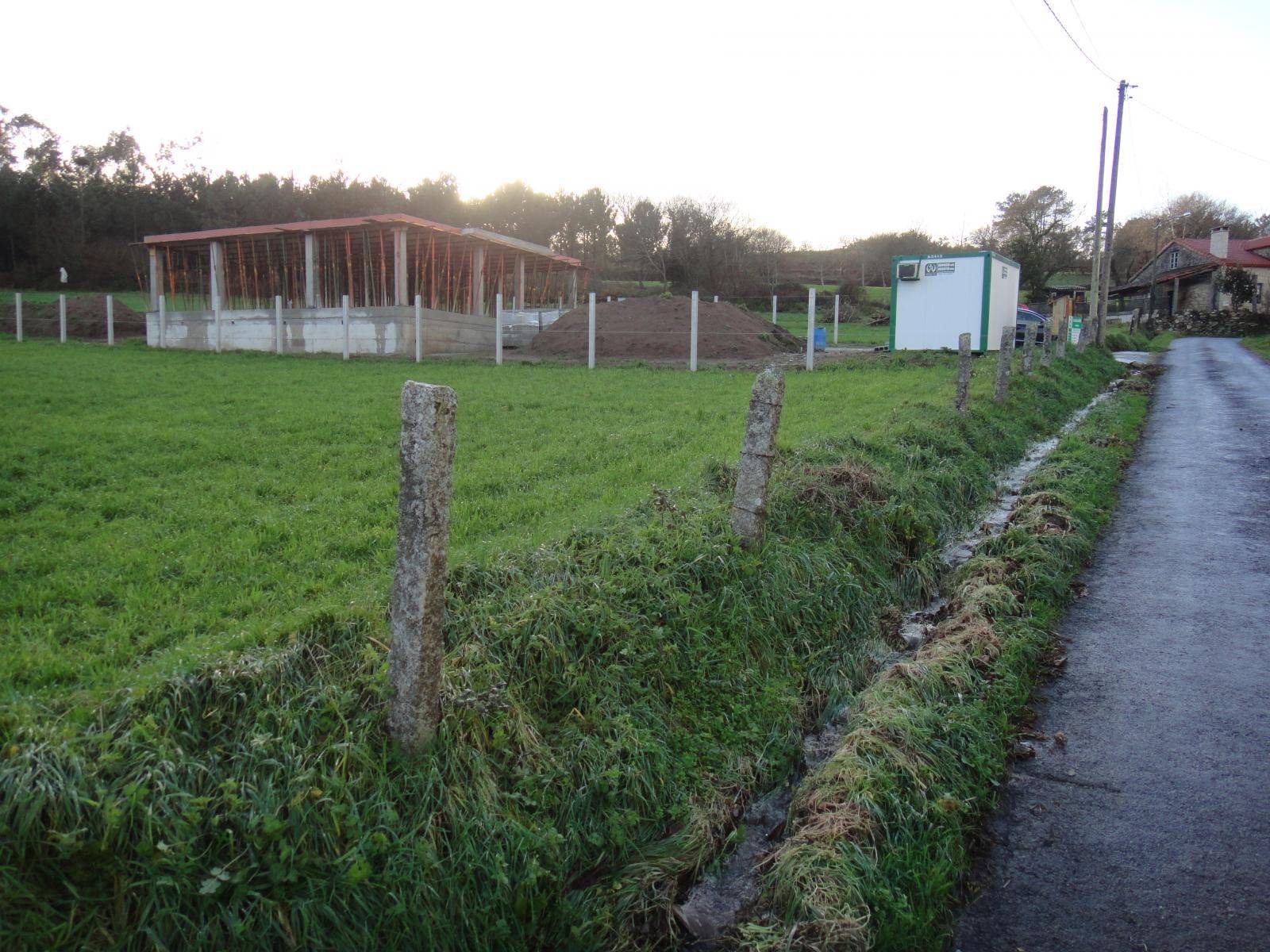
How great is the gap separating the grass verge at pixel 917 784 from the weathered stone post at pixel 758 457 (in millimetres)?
1282

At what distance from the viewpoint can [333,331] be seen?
81.7ft

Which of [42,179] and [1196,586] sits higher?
[42,179]

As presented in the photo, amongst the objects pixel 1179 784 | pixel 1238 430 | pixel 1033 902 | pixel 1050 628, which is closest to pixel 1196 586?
pixel 1050 628

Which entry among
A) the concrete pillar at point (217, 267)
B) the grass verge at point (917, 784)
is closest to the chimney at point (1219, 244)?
the concrete pillar at point (217, 267)

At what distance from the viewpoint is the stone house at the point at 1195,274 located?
5450 cm

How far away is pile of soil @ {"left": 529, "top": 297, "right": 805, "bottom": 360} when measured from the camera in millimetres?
23766

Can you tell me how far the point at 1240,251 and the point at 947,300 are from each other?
162 feet

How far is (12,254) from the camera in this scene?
46281mm

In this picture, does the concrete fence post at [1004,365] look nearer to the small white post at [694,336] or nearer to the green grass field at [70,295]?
the small white post at [694,336]

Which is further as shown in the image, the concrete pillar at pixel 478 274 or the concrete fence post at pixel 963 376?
the concrete pillar at pixel 478 274

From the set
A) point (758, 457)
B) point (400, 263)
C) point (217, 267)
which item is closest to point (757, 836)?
point (758, 457)

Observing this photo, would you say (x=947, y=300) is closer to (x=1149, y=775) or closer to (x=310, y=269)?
(x=310, y=269)

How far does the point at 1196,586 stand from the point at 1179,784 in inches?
120

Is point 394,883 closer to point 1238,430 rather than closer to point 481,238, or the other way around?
point 1238,430
